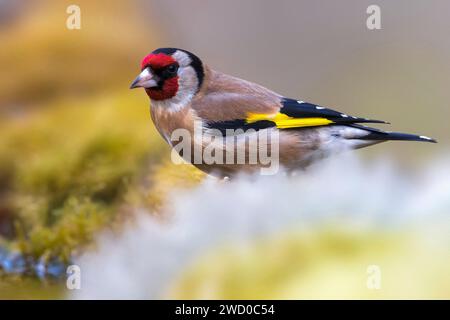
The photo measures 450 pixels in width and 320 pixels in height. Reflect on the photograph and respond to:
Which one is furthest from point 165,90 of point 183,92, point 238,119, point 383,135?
point 383,135

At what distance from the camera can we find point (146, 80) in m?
1.36

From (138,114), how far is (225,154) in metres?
0.40

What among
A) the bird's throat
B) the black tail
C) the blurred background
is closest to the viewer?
the blurred background

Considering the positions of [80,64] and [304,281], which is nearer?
[304,281]

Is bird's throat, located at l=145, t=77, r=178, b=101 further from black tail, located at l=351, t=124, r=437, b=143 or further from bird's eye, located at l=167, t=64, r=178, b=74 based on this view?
black tail, located at l=351, t=124, r=437, b=143

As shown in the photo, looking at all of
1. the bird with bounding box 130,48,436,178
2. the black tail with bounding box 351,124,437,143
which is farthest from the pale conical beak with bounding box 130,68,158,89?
the black tail with bounding box 351,124,437,143

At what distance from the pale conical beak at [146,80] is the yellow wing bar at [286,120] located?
181mm

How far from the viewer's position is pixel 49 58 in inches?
76.3

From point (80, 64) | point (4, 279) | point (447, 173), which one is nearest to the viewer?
point (447, 173)

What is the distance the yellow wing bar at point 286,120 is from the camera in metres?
1.36

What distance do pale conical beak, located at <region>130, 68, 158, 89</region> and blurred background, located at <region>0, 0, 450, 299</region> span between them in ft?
0.47

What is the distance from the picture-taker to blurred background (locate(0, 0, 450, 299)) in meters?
0.78

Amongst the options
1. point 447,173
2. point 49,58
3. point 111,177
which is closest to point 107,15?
point 49,58

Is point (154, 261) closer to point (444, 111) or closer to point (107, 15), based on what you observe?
point (444, 111)
